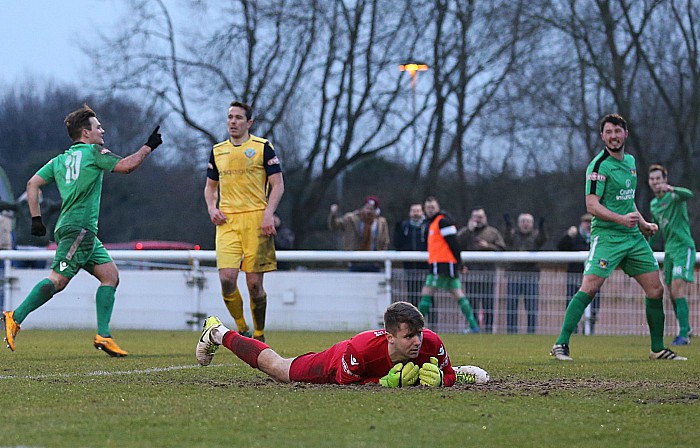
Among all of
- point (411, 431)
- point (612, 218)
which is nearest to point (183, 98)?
point (612, 218)

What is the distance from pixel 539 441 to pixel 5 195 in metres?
22.9

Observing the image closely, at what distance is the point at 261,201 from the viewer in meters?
10.9

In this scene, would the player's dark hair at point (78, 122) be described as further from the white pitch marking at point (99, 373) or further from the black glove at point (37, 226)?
the white pitch marking at point (99, 373)

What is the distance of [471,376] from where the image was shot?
269 inches

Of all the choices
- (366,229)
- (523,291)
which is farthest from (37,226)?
(366,229)

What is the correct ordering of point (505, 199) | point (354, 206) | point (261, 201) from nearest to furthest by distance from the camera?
point (261, 201) < point (505, 199) < point (354, 206)

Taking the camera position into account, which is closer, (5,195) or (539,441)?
(539,441)

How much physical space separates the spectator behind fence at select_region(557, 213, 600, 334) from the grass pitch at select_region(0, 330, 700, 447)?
741cm

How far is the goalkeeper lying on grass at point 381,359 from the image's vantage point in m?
6.13

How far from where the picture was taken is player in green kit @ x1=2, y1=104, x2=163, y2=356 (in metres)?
9.47

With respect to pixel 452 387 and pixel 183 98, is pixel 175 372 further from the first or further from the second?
pixel 183 98

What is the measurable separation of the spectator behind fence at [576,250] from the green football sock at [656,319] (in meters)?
6.29

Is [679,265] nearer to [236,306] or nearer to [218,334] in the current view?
[236,306]

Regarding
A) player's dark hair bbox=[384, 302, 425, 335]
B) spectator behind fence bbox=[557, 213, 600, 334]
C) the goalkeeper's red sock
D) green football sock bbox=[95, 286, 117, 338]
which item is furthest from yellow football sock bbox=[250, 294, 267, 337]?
spectator behind fence bbox=[557, 213, 600, 334]
